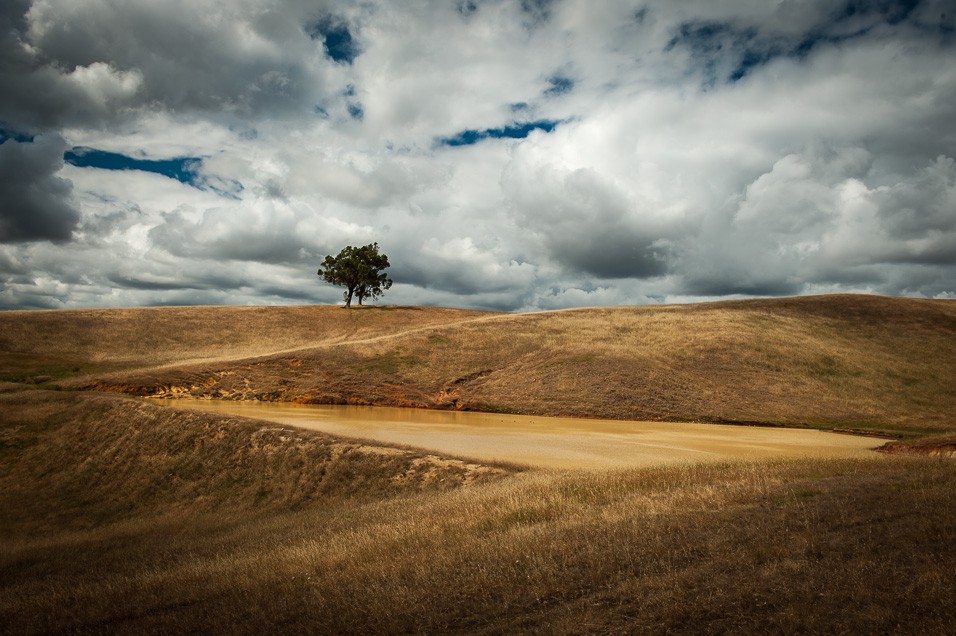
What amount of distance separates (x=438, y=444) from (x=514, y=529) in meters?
16.7

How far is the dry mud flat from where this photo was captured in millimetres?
24672

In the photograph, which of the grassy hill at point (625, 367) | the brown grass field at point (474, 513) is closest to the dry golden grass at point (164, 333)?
the grassy hill at point (625, 367)

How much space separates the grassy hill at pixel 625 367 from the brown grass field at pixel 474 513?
39cm

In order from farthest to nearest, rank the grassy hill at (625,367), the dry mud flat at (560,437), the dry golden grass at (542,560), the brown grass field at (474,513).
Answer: the grassy hill at (625,367), the dry mud flat at (560,437), the brown grass field at (474,513), the dry golden grass at (542,560)

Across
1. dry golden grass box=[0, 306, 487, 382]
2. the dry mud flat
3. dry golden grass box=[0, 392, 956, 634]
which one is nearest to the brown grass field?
dry golden grass box=[0, 392, 956, 634]

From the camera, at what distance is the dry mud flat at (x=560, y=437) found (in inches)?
971

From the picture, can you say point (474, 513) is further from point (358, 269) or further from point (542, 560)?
point (358, 269)

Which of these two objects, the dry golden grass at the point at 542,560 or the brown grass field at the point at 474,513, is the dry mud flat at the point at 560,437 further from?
the dry golden grass at the point at 542,560

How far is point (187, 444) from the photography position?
28.0m

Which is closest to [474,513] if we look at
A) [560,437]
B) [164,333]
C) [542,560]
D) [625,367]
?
[542,560]

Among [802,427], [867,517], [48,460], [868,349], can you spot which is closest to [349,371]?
[48,460]

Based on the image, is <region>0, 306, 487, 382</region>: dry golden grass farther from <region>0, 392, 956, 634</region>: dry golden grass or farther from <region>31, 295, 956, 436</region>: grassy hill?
<region>0, 392, 956, 634</region>: dry golden grass

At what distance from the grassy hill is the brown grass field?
0.39m

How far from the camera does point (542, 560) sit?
8.59 meters
